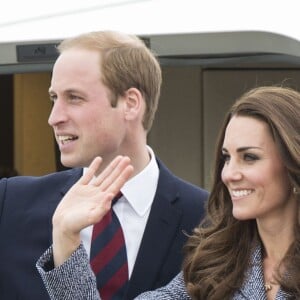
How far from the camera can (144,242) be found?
311cm

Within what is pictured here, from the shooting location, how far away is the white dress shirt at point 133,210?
313 cm

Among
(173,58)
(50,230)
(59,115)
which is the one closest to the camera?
(59,115)

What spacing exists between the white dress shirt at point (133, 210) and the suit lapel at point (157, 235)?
1.0 inches

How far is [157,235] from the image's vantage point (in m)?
3.13

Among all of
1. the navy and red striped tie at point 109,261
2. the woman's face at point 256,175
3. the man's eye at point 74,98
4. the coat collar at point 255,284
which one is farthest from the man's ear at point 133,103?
the coat collar at point 255,284

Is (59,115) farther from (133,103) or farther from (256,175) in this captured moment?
(256,175)

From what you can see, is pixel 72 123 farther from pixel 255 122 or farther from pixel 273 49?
pixel 273 49

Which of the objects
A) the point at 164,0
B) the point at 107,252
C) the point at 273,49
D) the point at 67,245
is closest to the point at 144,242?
the point at 107,252

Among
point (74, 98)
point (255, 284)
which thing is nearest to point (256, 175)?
point (255, 284)

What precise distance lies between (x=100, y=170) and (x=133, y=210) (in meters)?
0.17

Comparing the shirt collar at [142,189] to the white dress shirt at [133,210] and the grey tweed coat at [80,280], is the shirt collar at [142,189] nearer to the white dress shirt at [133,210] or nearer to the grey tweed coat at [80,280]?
the white dress shirt at [133,210]

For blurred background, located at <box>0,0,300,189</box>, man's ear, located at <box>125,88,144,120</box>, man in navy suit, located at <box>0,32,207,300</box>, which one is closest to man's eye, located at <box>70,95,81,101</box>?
man in navy suit, located at <box>0,32,207,300</box>

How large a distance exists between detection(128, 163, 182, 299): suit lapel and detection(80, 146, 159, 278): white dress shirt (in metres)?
0.03

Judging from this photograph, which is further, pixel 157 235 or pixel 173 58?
pixel 173 58
